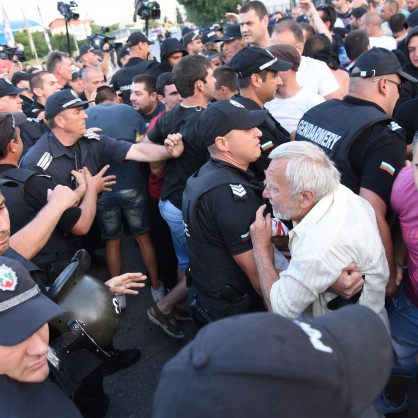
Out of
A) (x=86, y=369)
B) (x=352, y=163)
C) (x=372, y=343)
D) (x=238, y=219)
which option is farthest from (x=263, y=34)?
(x=372, y=343)

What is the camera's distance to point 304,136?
278cm

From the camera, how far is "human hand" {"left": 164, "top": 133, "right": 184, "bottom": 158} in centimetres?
315

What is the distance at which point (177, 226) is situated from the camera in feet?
11.2

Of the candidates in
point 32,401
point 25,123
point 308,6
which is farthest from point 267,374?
point 308,6

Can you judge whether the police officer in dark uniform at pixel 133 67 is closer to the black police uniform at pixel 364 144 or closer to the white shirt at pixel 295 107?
the white shirt at pixel 295 107

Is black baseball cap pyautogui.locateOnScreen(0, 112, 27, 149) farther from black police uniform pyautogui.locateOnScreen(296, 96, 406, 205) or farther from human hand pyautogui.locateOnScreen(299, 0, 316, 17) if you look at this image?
human hand pyautogui.locateOnScreen(299, 0, 316, 17)

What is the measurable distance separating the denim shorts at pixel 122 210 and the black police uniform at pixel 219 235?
1.52m

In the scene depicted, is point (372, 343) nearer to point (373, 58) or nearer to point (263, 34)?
point (373, 58)

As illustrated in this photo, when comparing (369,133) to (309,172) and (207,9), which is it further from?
(207,9)

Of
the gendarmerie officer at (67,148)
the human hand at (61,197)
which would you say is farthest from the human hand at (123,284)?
the gendarmerie officer at (67,148)

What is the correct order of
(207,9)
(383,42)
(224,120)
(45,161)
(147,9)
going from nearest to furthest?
1. (224,120)
2. (45,161)
3. (383,42)
4. (147,9)
5. (207,9)

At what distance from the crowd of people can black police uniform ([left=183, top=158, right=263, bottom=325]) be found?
0.01 metres

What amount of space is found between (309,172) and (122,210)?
260cm

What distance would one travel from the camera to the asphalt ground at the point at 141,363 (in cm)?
290
